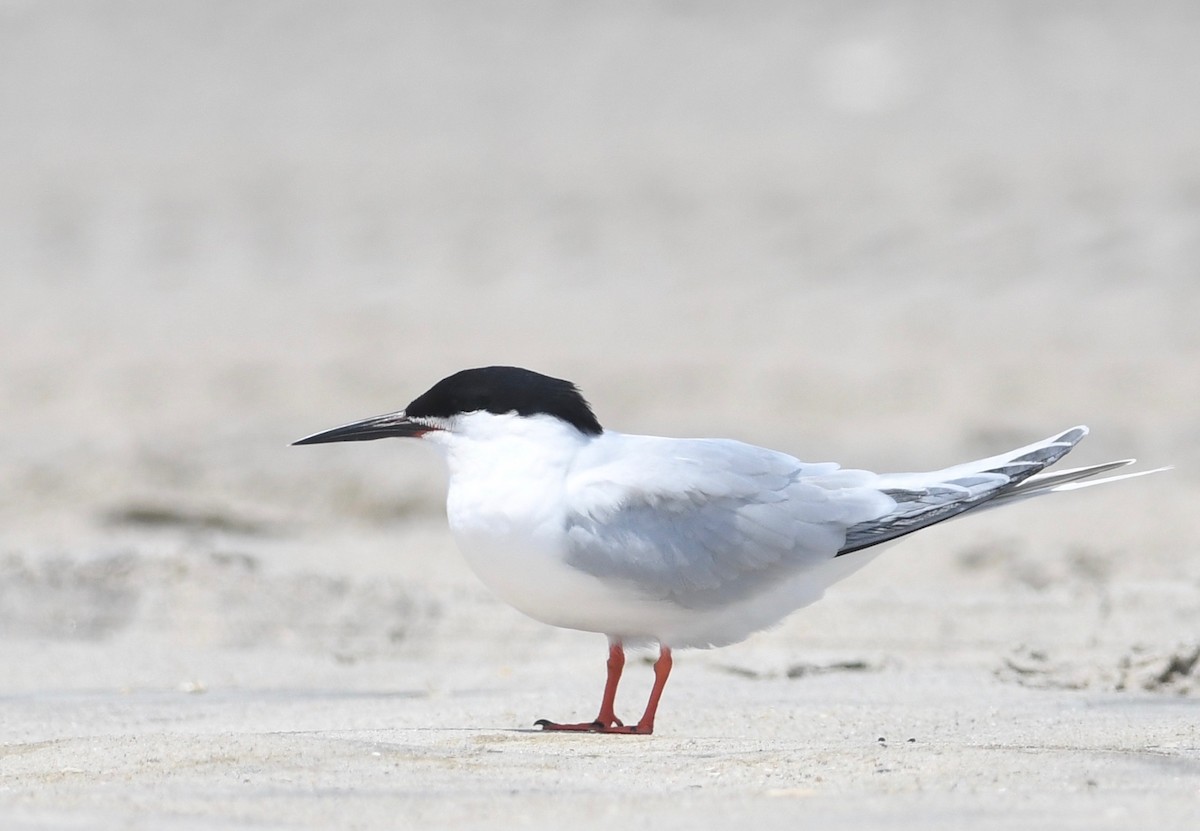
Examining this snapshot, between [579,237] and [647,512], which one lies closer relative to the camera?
[647,512]

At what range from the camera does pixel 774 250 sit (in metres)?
16.1

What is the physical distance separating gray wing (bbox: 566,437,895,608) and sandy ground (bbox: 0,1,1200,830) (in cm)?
37

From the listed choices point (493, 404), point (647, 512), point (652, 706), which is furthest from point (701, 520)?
point (493, 404)

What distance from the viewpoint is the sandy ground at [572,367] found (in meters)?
3.62

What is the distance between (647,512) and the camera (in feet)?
13.9

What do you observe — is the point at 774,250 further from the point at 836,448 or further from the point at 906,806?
the point at 906,806

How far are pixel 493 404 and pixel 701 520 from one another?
551mm

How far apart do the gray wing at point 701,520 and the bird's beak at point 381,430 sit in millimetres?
464

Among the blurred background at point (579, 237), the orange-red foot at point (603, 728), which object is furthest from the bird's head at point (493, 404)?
the blurred background at point (579, 237)

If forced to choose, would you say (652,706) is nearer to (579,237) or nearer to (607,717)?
(607,717)

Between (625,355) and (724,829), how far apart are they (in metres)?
9.71

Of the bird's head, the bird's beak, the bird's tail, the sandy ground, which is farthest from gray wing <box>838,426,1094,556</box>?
the bird's beak

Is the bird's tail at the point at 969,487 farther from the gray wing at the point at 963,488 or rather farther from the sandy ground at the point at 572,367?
the sandy ground at the point at 572,367

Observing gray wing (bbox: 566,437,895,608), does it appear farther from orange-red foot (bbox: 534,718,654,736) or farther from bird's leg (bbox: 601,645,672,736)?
orange-red foot (bbox: 534,718,654,736)
